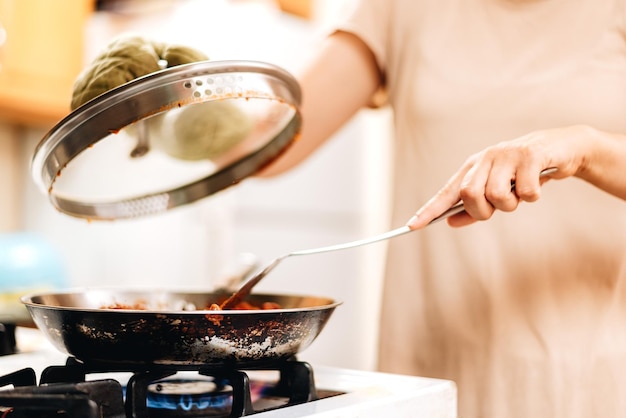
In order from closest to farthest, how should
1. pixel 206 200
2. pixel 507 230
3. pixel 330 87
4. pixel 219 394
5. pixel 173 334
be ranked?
pixel 173 334 < pixel 219 394 < pixel 507 230 < pixel 330 87 < pixel 206 200

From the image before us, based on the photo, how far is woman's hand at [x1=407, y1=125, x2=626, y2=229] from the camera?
2.28ft

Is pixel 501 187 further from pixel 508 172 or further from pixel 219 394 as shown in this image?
pixel 219 394

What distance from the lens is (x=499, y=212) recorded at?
3.22 feet

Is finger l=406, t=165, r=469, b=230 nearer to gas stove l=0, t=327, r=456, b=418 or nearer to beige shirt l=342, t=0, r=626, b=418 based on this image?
gas stove l=0, t=327, r=456, b=418

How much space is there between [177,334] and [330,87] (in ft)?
1.95

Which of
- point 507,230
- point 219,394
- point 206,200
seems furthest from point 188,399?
point 206,200

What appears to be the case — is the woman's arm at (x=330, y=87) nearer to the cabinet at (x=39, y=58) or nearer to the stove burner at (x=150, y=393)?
the stove burner at (x=150, y=393)

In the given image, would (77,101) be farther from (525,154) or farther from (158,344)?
(525,154)

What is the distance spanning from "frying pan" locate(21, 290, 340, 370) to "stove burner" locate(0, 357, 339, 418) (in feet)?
0.05

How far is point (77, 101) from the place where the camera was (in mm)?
731

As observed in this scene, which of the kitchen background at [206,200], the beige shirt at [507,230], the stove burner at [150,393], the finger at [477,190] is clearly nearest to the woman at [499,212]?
the beige shirt at [507,230]

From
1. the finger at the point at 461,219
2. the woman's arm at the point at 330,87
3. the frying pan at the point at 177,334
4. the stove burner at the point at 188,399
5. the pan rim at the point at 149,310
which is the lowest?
the stove burner at the point at 188,399

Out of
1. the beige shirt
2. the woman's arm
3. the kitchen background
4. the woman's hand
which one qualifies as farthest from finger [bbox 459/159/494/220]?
the kitchen background

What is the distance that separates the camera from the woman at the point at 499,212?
0.91m
